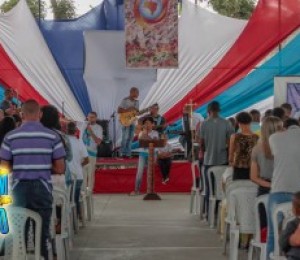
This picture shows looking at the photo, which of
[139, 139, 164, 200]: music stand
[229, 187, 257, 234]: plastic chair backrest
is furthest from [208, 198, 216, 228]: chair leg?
[139, 139, 164, 200]: music stand

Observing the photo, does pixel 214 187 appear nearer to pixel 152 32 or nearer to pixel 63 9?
pixel 152 32

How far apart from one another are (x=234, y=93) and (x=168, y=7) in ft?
7.90

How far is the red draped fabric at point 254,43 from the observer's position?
1755 cm

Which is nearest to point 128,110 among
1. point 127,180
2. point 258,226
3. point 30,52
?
point 127,180

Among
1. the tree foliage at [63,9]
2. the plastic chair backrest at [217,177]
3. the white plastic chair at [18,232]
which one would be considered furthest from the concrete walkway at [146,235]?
the tree foliage at [63,9]

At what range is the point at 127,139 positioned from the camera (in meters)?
18.2

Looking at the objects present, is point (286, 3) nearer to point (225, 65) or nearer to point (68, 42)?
point (225, 65)

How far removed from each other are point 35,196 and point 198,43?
37.6ft

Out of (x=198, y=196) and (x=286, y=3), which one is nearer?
(x=198, y=196)

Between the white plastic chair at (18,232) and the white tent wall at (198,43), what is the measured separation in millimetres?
11423

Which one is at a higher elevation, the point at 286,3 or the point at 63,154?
the point at 286,3

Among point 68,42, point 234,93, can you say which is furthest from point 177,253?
point 68,42

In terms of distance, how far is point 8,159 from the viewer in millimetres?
7375

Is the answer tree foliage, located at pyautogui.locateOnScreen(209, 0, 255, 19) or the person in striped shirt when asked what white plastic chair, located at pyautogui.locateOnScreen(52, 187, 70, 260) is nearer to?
the person in striped shirt
